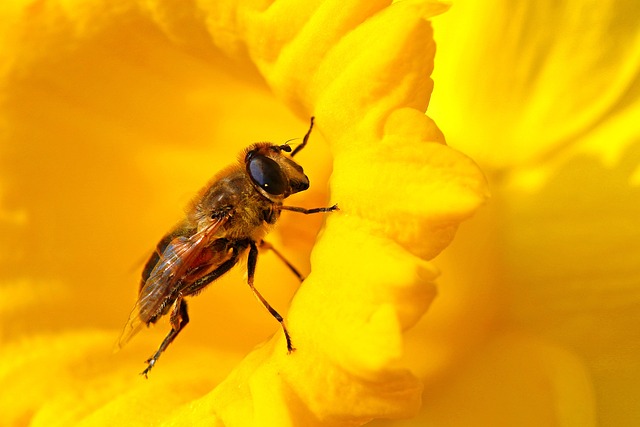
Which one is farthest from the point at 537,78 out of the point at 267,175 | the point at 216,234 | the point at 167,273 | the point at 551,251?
the point at 167,273

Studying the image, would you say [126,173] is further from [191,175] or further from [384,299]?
[384,299]

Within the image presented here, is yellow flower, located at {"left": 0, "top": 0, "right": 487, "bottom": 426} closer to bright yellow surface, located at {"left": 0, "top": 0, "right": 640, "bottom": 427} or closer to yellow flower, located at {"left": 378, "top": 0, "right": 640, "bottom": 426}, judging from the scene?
bright yellow surface, located at {"left": 0, "top": 0, "right": 640, "bottom": 427}

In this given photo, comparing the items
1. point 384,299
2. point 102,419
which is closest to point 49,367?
point 102,419

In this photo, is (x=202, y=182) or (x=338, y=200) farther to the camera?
(x=202, y=182)

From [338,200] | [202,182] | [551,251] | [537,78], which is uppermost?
[338,200]

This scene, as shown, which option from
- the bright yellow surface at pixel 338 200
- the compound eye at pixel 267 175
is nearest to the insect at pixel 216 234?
the compound eye at pixel 267 175

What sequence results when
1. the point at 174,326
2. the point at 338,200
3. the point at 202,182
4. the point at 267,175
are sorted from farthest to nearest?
the point at 202,182, the point at 174,326, the point at 267,175, the point at 338,200

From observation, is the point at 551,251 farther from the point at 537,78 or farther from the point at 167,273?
the point at 167,273
